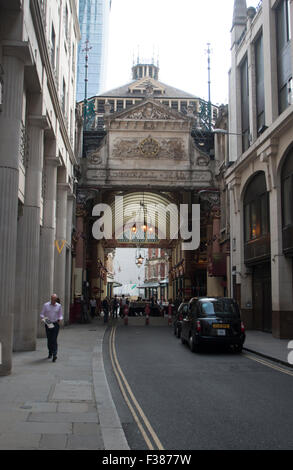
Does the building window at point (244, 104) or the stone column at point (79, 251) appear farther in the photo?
the stone column at point (79, 251)

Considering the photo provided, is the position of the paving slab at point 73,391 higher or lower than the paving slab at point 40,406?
lower

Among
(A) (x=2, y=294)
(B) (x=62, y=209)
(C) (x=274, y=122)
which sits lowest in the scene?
(A) (x=2, y=294)

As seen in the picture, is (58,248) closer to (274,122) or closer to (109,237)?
(274,122)

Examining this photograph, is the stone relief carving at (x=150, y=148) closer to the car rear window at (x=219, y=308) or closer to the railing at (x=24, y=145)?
the railing at (x=24, y=145)

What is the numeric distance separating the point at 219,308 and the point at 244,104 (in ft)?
49.4

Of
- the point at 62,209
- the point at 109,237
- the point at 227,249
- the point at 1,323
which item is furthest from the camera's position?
the point at 109,237

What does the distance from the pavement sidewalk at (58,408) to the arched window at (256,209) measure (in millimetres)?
12849

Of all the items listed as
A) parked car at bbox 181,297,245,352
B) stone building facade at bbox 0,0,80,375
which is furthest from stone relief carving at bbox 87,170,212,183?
parked car at bbox 181,297,245,352

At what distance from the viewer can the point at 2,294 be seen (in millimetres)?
10633

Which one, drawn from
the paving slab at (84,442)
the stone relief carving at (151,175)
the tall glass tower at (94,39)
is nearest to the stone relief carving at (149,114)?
the stone relief carving at (151,175)

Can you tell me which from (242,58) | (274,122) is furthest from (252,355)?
(242,58)

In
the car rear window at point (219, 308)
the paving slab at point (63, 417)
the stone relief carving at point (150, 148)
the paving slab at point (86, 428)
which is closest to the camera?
the paving slab at point (86, 428)

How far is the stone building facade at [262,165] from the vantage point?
1962cm
